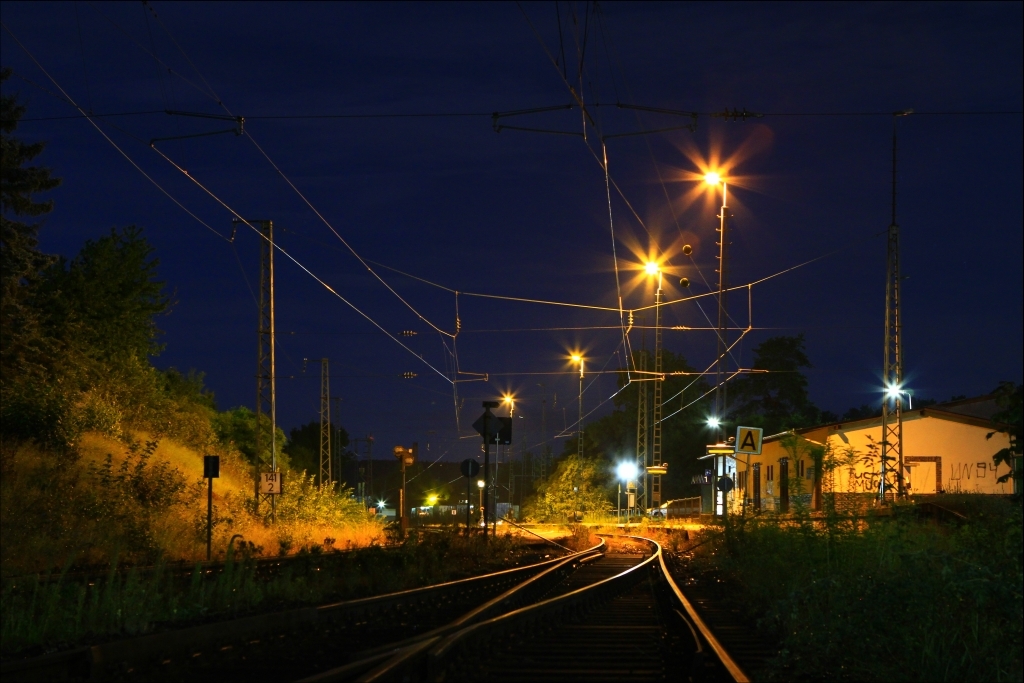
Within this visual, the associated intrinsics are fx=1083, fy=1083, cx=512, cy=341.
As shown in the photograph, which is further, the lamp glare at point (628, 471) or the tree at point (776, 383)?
the tree at point (776, 383)

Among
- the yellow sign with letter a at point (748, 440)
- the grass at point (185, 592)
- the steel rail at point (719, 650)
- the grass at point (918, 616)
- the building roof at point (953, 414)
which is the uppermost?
the building roof at point (953, 414)

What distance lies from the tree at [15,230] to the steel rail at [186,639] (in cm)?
2374

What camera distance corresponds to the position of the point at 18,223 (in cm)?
3591

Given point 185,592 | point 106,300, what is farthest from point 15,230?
point 185,592

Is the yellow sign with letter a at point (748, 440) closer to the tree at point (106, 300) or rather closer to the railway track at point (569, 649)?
the railway track at point (569, 649)

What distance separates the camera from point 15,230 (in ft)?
116

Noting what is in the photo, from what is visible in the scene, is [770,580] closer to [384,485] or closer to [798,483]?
[798,483]

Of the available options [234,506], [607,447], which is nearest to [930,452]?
[234,506]

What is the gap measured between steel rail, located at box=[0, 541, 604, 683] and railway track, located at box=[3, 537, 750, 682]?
14 mm

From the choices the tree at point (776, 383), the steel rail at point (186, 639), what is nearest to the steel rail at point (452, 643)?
→ the steel rail at point (186, 639)

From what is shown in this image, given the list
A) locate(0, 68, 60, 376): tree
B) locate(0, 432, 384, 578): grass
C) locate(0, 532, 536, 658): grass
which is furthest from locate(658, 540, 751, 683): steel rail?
locate(0, 68, 60, 376): tree

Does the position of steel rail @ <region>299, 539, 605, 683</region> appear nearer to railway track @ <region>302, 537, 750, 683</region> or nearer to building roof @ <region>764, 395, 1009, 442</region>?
railway track @ <region>302, 537, 750, 683</region>

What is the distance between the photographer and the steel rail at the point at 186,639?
9555 mm

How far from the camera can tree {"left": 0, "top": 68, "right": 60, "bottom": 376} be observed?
3500cm
